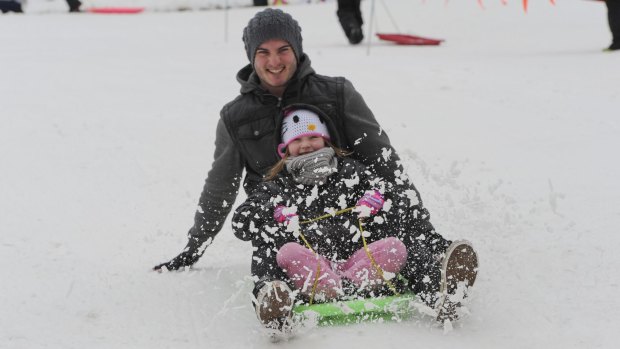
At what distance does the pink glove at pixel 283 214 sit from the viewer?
101 inches

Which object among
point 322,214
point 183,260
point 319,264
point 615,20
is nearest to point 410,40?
point 615,20

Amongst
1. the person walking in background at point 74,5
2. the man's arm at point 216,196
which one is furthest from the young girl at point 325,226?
the person walking in background at point 74,5

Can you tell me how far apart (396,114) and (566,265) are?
7.88 ft

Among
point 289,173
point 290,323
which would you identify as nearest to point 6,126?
point 289,173

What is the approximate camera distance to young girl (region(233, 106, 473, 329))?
98.4 inches

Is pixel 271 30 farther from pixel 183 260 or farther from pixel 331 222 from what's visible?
Answer: pixel 183 260

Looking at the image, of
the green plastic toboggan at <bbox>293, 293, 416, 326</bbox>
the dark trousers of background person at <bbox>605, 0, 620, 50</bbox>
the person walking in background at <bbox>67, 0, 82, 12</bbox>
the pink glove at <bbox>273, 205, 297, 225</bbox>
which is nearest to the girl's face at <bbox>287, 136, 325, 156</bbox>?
the pink glove at <bbox>273, 205, 297, 225</bbox>

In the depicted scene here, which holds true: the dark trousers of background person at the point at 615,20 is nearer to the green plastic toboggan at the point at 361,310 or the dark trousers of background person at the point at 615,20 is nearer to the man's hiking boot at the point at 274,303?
the green plastic toboggan at the point at 361,310

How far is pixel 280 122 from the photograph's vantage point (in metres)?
2.75

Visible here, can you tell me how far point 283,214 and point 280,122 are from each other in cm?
35

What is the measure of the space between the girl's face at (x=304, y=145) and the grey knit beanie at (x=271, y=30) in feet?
1.10

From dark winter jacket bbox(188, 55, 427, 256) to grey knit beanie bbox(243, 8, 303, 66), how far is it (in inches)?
3.4

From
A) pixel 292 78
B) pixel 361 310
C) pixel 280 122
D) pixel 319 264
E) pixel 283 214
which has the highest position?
pixel 292 78

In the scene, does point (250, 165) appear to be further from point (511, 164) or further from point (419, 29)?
point (419, 29)
